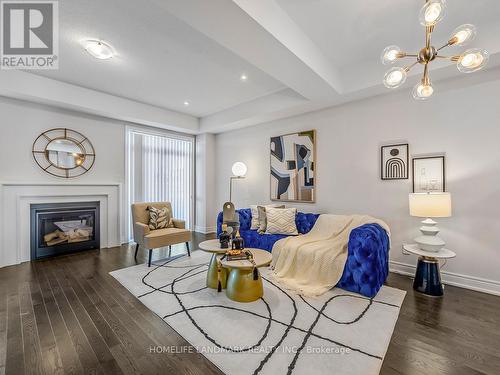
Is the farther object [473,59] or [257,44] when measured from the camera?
[257,44]

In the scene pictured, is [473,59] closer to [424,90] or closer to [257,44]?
[424,90]

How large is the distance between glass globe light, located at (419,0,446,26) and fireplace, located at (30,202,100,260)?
5.06 meters

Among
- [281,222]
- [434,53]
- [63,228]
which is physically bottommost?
[63,228]

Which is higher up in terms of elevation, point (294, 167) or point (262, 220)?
point (294, 167)

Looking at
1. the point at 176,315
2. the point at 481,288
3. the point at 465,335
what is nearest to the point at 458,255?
the point at 481,288

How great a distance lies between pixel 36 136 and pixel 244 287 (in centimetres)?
409

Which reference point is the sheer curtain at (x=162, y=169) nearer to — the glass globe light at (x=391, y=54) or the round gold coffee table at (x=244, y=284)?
the round gold coffee table at (x=244, y=284)

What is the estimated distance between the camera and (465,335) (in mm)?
1829

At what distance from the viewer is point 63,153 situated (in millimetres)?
3955

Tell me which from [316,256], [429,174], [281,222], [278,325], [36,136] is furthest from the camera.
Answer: [36,136]

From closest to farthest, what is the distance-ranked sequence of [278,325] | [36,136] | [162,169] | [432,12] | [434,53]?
[432,12]
[434,53]
[278,325]
[36,136]
[162,169]

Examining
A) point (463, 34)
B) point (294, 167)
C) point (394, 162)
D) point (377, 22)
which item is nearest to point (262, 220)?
point (294, 167)

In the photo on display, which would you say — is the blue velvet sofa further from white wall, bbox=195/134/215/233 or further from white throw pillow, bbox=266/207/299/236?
white wall, bbox=195/134/215/233

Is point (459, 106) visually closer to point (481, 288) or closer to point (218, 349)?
point (481, 288)
